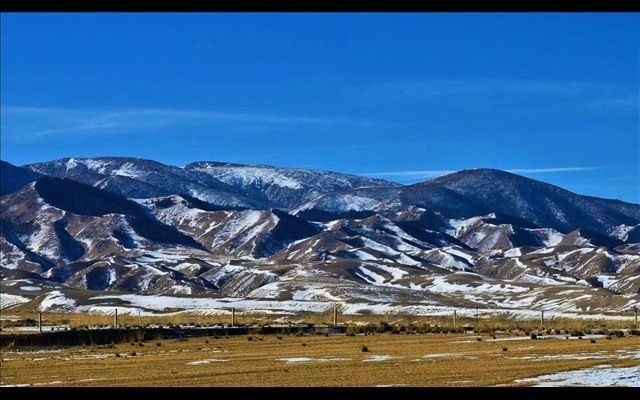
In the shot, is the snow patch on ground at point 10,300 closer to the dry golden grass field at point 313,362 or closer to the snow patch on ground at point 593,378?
the dry golden grass field at point 313,362

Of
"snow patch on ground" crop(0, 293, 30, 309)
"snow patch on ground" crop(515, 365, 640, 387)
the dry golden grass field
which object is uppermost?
"snow patch on ground" crop(0, 293, 30, 309)

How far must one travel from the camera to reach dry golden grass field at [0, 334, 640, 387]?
20234 millimetres

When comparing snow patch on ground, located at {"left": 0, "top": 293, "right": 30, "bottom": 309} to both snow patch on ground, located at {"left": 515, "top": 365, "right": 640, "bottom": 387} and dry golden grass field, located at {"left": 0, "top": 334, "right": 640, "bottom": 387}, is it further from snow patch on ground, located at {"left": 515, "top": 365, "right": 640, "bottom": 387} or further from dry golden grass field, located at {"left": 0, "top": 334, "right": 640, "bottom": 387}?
snow patch on ground, located at {"left": 515, "top": 365, "right": 640, "bottom": 387}

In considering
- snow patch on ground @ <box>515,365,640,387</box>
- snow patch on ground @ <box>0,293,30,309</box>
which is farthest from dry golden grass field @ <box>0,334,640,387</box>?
snow patch on ground @ <box>0,293,30,309</box>

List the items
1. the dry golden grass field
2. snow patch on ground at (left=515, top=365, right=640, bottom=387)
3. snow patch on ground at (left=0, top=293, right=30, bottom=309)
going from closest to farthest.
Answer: snow patch on ground at (left=515, top=365, right=640, bottom=387) → the dry golden grass field → snow patch on ground at (left=0, top=293, right=30, bottom=309)

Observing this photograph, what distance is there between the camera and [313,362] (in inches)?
1009

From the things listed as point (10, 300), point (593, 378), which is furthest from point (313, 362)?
point (10, 300)

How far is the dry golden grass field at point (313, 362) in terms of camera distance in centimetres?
2023

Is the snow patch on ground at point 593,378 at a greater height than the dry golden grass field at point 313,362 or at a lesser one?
lesser

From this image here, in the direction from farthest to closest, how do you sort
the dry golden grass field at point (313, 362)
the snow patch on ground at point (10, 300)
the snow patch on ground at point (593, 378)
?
the snow patch on ground at point (10, 300)
the dry golden grass field at point (313, 362)
the snow patch on ground at point (593, 378)

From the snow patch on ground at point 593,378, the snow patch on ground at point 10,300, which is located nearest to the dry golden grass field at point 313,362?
the snow patch on ground at point 593,378

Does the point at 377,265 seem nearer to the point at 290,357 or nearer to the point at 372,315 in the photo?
the point at 372,315
